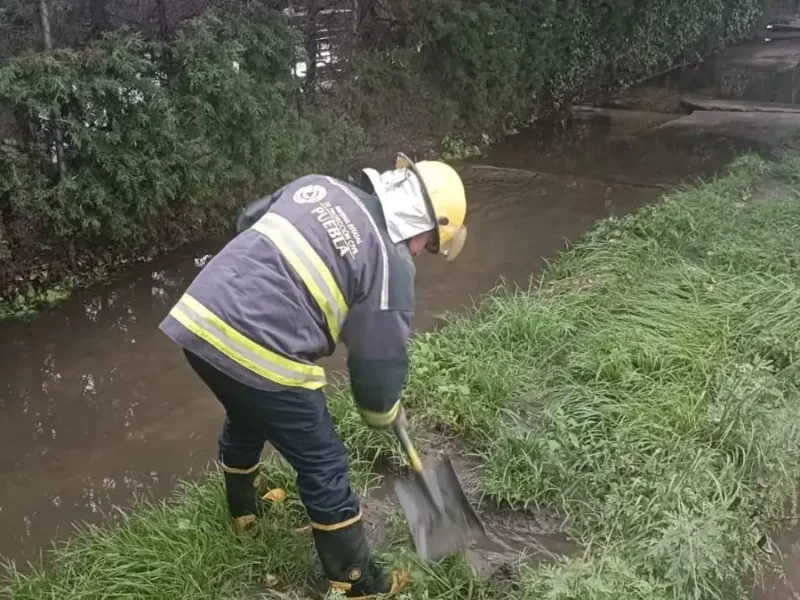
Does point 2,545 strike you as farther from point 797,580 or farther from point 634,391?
point 797,580

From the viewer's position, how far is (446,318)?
220 inches

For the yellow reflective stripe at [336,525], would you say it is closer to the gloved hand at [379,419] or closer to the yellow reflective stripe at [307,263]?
the gloved hand at [379,419]

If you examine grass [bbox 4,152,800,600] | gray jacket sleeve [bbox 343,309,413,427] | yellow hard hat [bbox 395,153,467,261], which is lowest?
grass [bbox 4,152,800,600]

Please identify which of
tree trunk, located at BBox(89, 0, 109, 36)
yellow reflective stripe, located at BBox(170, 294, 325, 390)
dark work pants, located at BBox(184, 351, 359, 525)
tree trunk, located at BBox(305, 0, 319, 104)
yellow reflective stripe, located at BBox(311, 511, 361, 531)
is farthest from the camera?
tree trunk, located at BBox(305, 0, 319, 104)

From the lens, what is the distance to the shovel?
10.4ft

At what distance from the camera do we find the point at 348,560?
2957 mm

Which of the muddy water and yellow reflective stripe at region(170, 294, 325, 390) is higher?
yellow reflective stripe at region(170, 294, 325, 390)

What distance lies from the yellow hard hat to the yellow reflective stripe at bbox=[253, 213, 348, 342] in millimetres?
399

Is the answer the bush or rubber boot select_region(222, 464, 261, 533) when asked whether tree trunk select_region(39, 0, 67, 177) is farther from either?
rubber boot select_region(222, 464, 261, 533)

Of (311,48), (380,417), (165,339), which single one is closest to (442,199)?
(380,417)

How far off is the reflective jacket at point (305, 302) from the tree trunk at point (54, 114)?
355 cm

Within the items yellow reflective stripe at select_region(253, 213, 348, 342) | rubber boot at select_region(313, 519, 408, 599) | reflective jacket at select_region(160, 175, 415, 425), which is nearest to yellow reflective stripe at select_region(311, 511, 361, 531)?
rubber boot at select_region(313, 519, 408, 599)

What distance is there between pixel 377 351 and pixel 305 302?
0.91ft

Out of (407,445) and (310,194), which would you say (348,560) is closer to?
(407,445)
